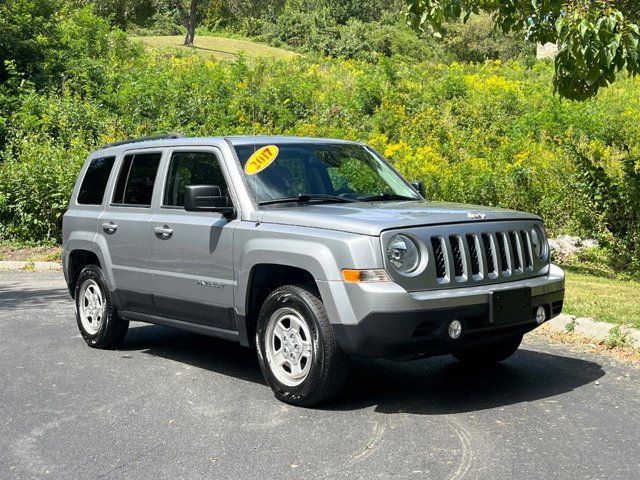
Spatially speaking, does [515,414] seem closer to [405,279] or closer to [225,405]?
[405,279]

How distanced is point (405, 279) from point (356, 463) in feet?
4.37

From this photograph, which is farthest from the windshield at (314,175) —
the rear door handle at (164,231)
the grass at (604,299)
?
the grass at (604,299)

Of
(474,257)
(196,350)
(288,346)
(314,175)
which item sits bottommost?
(196,350)

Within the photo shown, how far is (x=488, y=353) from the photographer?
24.5 ft

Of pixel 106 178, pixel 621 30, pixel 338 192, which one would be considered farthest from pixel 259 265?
pixel 621 30

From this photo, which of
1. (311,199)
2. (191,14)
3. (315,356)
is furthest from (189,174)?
(191,14)

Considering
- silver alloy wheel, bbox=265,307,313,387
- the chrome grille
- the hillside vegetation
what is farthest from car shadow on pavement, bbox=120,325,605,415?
the hillside vegetation

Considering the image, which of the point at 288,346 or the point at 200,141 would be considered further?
the point at 200,141

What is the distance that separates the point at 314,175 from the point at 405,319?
1.91 m

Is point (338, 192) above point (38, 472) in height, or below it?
above

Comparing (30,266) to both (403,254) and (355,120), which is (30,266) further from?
(403,254)

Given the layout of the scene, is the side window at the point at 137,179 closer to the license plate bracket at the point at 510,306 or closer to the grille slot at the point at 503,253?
the grille slot at the point at 503,253

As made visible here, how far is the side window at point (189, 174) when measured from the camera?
7219 mm

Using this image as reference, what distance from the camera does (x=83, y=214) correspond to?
8703 millimetres
